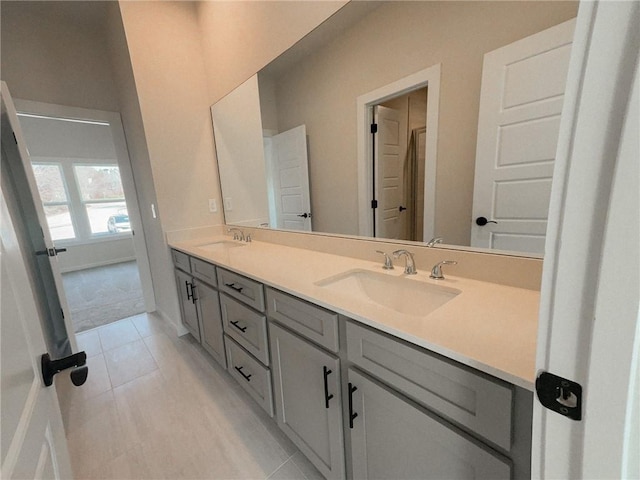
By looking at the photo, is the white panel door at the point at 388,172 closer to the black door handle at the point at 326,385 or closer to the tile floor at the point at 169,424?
the black door handle at the point at 326,385

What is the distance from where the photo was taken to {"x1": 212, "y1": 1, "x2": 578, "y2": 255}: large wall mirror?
0.89 m

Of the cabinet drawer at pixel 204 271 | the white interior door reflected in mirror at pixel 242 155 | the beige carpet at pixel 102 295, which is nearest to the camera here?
the cabinet drawer at pixel 204 271

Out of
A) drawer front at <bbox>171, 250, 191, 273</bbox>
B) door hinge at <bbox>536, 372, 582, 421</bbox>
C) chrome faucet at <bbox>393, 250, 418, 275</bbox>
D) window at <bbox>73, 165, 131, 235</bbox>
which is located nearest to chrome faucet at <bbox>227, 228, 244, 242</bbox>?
drawer front at <bbox>171, 250, 191, 273</bbox>

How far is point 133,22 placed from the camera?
202 cm

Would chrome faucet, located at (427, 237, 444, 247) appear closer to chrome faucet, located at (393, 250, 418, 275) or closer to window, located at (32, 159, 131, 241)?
chrome faucet, located at (393, 250, 418, 275)

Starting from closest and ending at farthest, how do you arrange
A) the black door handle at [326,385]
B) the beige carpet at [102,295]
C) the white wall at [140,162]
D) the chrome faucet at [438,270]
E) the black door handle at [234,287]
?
the black door handle at [326,385]
the chrome faucet at [438,270]
the black door handle at [234,287]
the white wall at [140,162]
the beige carpet at [102,295]

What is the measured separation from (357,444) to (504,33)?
1486 millimetres

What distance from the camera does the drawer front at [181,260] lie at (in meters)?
2.08

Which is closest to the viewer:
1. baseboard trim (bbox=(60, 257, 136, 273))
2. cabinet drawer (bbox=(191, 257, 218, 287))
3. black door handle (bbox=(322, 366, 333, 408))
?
Result: black door handle (bbox=(322, 366, 333, 408))

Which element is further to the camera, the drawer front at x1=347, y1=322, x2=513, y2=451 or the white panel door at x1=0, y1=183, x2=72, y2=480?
the drawer front at x1=347, y1=322, x2=513, y2=451

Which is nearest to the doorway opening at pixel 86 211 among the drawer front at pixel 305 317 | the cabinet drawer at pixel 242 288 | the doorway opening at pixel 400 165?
the cabinet drawer at pixel 242 288

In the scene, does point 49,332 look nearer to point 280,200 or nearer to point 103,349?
point 103,349

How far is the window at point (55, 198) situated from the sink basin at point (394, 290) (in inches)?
229

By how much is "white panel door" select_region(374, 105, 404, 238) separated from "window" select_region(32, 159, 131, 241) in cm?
467
